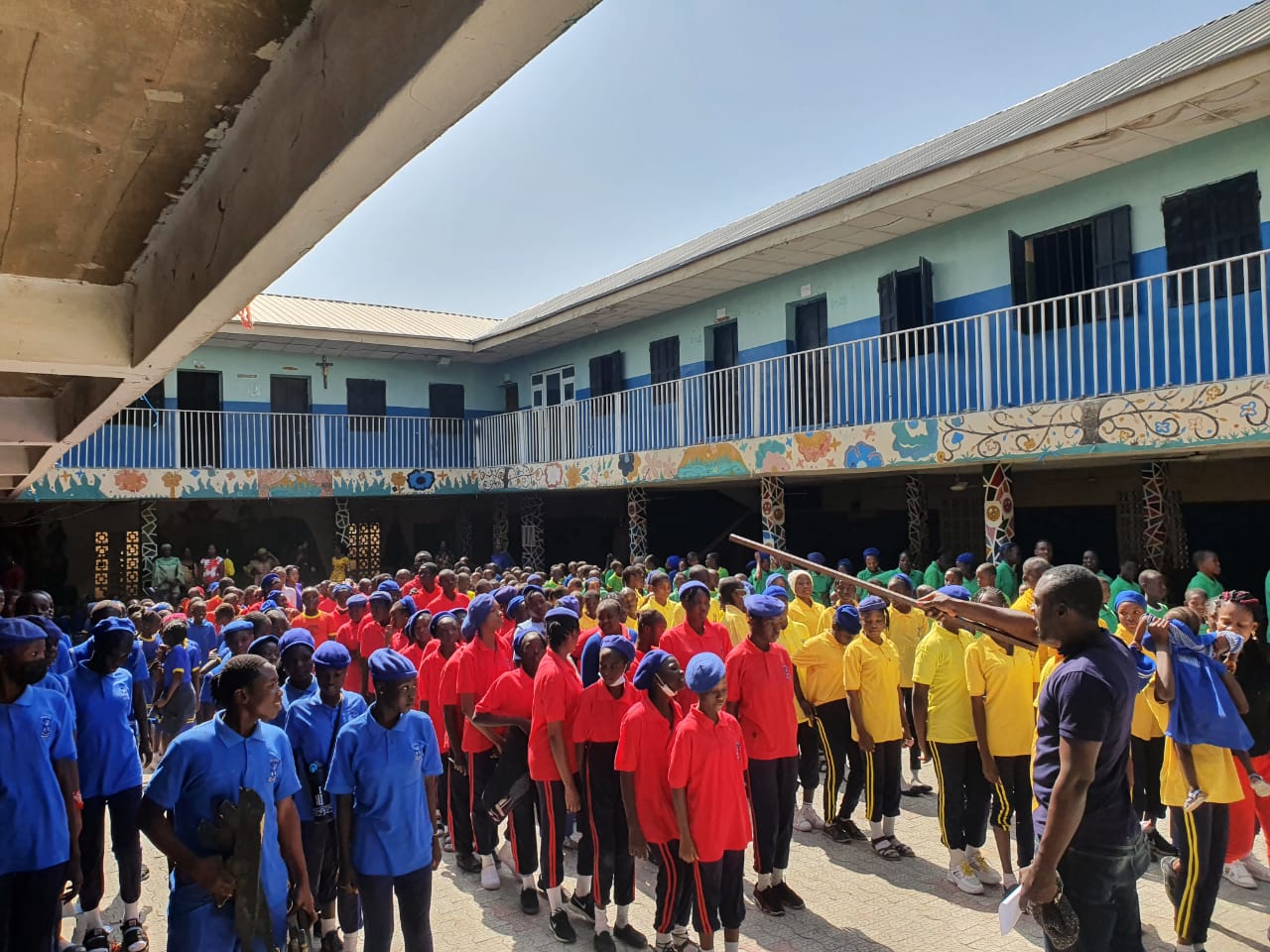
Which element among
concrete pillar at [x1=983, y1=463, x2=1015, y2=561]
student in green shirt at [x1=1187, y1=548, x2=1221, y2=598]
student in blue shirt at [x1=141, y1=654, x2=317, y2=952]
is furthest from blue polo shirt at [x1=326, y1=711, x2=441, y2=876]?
concrete pillar at [x1=983, y1=463, x2=1015, y2=561]

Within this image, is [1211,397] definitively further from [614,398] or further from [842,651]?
[614,398]

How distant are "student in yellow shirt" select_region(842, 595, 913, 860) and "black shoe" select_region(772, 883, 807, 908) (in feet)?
3.30

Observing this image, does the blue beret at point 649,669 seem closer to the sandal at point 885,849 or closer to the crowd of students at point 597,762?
the crowd of students at point 597,762

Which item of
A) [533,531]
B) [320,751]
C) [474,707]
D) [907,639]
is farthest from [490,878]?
[533,531]

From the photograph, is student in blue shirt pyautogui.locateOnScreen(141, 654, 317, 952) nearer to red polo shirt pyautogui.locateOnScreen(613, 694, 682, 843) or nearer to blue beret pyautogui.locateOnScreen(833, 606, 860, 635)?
red polo shirt pyautogui.locateOnScreen(613, 694, 682, 843)

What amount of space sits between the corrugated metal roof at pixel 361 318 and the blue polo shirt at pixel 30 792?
52.7ft

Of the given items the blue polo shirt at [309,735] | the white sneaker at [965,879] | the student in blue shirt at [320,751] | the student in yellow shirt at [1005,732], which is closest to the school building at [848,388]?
the student in blue shirt at [320,751]

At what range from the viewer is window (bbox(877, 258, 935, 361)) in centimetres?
1236

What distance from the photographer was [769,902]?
5.16 m

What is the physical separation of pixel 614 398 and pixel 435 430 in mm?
6671

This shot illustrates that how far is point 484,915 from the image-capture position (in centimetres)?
529

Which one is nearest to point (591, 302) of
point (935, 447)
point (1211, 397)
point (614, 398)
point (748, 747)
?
point (614, 398)

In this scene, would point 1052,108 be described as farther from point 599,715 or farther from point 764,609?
point 599,715

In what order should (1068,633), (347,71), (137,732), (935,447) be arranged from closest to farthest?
(347,71) < (1068,633) < (137,732) < (935,447)
